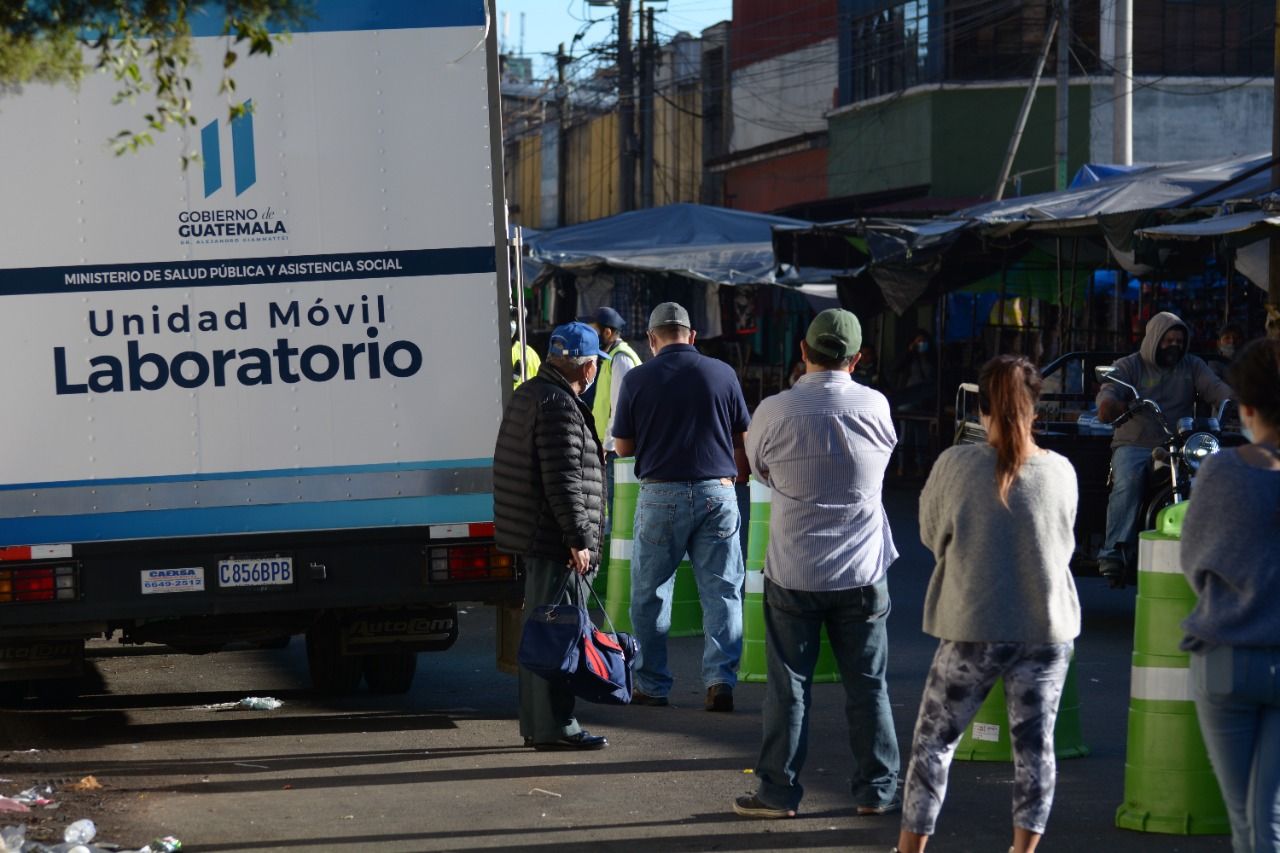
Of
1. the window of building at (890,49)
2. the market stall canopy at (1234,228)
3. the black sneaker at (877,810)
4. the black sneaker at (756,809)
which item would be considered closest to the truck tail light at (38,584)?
the black sneaker at (756,809)

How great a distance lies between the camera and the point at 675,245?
88.8 feet

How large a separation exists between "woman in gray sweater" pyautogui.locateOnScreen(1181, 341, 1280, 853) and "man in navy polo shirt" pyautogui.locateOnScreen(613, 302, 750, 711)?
449 cm

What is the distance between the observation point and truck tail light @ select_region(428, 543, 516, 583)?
8711 millimetres

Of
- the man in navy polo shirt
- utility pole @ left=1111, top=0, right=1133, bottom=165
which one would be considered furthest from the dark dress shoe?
utility pole @ left=1111, top=0, right=1133, bottom=165

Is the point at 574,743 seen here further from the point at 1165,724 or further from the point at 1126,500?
the point at 1126,500

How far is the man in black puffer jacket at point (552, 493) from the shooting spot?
323 inches

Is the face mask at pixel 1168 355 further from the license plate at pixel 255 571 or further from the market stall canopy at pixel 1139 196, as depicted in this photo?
the license plate at pixel 255 571

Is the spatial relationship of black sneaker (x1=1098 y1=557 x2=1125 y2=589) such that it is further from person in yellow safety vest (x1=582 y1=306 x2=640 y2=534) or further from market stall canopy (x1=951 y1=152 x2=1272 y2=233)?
market stall canopy (x1=951 y1=152 x2=1272 y2=233)

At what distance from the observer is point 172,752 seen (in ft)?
28.7

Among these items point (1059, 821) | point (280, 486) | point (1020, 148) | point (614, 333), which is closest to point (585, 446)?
point (280, 486)

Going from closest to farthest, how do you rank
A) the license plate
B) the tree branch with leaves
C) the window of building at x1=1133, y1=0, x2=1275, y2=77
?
the tree branch with leaves < the license plate < the window of building at x1=1133, y1=0, x2=1275, y2=77

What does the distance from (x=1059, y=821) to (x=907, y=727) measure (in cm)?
196

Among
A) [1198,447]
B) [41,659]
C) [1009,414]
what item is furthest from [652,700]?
[1009,414]

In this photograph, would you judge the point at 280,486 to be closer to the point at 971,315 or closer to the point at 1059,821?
the point at 1059,821
